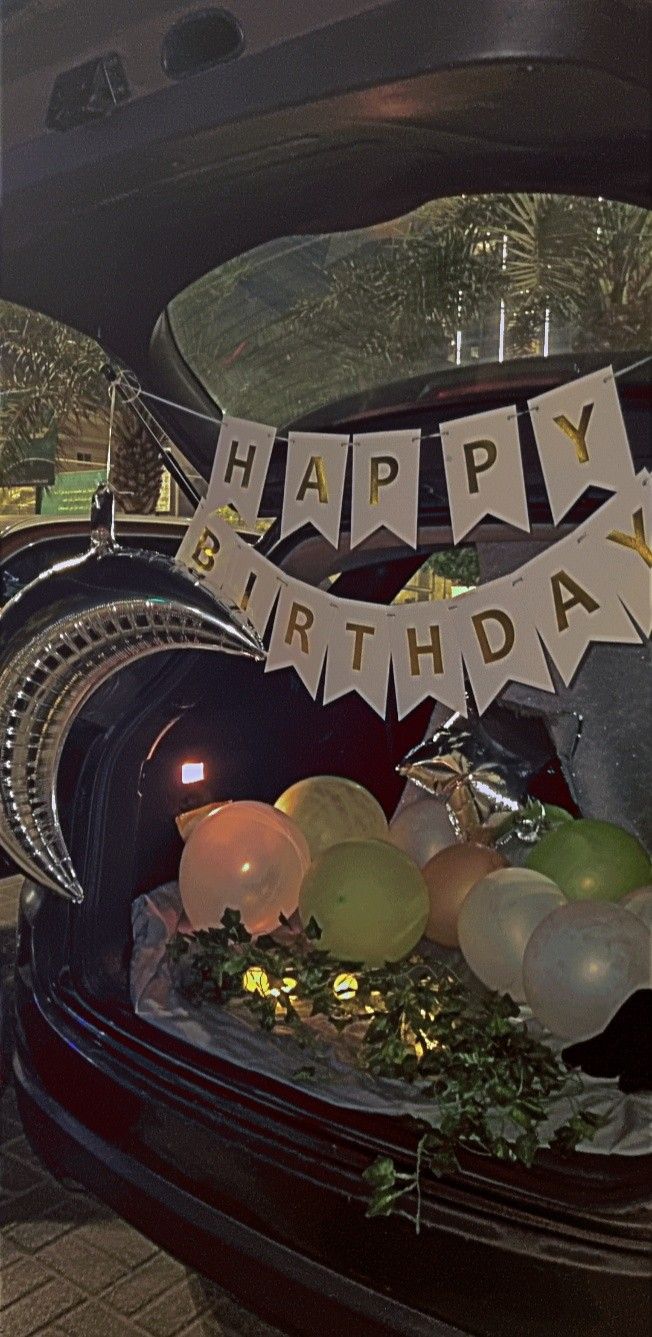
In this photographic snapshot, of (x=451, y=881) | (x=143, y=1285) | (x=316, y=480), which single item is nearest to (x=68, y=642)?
(x=316, y=480)

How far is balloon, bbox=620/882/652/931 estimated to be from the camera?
192 cm

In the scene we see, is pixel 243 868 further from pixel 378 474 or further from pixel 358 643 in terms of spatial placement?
pixel 378 474

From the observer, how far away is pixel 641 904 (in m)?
1.96

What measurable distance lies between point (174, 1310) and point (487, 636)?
4.64 feet

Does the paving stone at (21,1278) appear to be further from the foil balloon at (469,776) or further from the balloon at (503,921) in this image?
the foil balloon at (469,776)

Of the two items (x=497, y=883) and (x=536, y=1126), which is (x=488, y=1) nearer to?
(x=497, y=883)

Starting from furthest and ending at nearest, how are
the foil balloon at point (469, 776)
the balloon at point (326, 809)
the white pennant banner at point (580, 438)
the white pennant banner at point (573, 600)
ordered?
1. the foil balloon at point (469, 776)
2. the balloon at point (326, 809)
3. the white pennant banner at point (573, 600)
4. the white pennant banner at point (580, 438)

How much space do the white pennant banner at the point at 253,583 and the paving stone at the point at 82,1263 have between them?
4.12ft

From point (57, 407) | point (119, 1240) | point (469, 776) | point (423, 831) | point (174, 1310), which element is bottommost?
point (174, 1310)

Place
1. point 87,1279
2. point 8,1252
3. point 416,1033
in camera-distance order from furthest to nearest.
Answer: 1. point 8,1252
2. point 87,1279
3. point 416,1033

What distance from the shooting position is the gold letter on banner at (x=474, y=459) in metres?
1.66

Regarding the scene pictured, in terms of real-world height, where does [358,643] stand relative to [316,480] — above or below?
below

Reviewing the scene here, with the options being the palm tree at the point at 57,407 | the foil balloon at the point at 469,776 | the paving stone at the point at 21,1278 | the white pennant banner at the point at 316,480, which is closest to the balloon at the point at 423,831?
the foil balloon at the point at 469,776

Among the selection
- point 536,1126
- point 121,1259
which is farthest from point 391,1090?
point 121,1259
